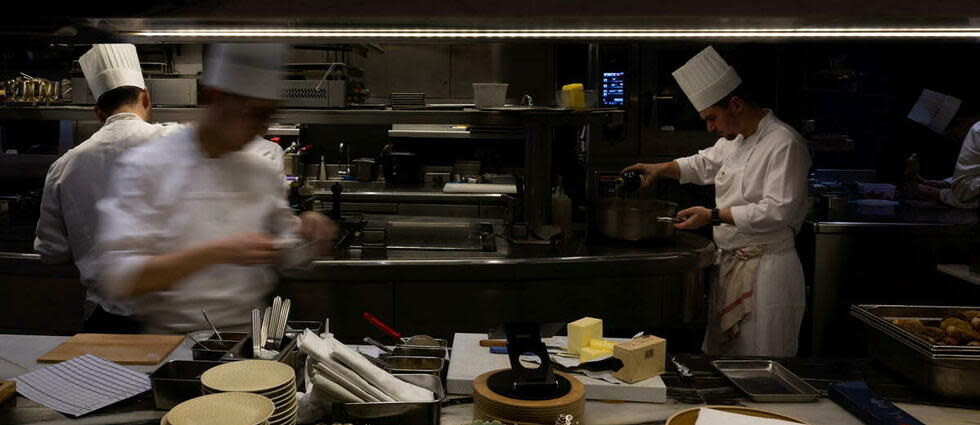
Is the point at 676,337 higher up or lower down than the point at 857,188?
lower down

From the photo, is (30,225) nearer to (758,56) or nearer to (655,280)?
(655,280)

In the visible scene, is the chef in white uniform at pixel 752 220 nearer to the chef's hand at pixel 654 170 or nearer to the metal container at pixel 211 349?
the chef's hand at pixel 654 170

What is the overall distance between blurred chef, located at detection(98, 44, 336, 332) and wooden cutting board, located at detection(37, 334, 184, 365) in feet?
0.63

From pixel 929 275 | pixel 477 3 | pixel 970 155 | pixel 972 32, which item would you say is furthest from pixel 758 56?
pixel 477 3

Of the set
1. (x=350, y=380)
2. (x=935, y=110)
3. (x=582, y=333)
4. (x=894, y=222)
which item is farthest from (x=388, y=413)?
(x=935, y=110)

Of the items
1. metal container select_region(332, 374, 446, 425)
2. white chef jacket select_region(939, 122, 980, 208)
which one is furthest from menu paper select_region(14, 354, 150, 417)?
white chef jacket select_region(939, 122, 980, 208)

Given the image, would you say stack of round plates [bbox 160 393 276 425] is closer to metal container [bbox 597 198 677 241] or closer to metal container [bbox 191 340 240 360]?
metal container [bbox 191 340 240 360]

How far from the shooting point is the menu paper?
1863 millimetres

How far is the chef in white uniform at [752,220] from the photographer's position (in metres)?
3.71

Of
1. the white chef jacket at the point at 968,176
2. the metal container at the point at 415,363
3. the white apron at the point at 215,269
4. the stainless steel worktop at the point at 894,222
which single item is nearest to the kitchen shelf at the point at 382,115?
the stainless steel worktop at the point at 894,222

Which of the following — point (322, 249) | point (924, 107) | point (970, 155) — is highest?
point (924, 107)

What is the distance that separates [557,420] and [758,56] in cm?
571

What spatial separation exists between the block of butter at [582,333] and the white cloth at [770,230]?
6.04ft

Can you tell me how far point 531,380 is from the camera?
1.69 m
